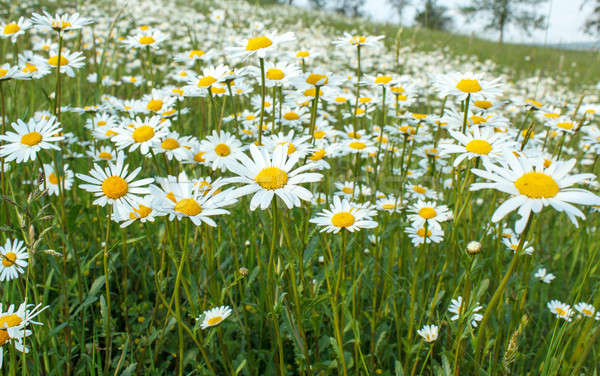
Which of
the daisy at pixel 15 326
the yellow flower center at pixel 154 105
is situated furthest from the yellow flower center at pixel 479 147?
the yellow flower center at pixel 154 105

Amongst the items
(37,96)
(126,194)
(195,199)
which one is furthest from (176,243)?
(37,96)

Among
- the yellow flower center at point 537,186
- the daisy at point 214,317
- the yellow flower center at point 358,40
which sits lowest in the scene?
the daisy at point 214,317

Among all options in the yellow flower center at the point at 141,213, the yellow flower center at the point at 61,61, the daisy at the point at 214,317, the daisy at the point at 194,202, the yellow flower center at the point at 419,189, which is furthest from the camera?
the yellow flower center at the point at 419,189

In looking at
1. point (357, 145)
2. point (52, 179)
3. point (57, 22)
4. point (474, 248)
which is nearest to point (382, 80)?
point (357, 145)

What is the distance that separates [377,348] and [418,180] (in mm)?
1165

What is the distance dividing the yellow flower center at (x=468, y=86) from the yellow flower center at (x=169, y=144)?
1290mm

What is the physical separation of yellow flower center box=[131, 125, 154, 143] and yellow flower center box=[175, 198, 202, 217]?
0.60 meters

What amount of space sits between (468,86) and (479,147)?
440 millimetres

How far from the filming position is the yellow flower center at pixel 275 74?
6.07 ft

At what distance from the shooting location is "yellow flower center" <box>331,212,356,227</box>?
1464 mm

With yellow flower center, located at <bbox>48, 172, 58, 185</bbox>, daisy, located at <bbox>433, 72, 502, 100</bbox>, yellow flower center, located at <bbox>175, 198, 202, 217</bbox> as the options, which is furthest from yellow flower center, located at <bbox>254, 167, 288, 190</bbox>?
yellow flower center, located at <bbox>48, 172, 58, 185</bbox>

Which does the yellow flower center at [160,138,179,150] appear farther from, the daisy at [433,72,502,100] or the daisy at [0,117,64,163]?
the daisy at [433,72,502,100]

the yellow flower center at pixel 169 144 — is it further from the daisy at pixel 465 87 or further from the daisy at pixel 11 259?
the daisy at pixel 465 87

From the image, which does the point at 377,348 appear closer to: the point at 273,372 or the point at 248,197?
the point at 273,372
